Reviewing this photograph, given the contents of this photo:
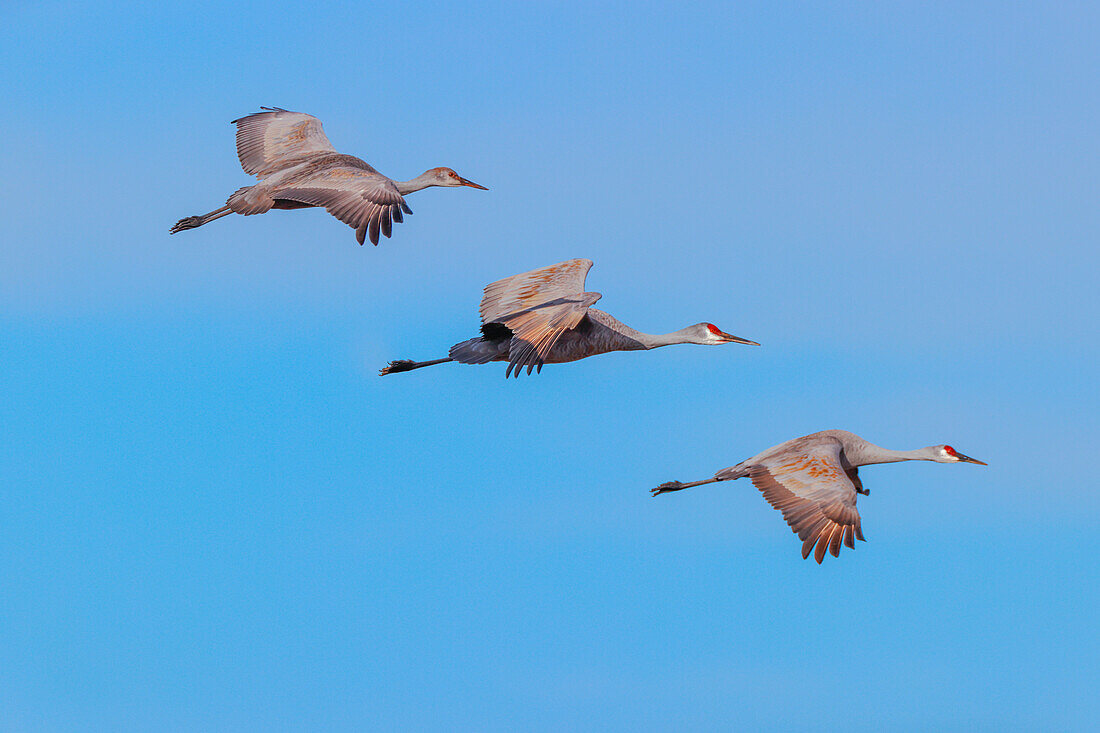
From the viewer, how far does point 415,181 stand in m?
20.1

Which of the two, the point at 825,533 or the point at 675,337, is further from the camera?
the point at 675,337

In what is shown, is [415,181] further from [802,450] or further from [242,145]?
[802,450]

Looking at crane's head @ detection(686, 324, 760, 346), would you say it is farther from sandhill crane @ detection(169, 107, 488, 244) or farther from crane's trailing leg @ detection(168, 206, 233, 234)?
crane's trailing leg @ detection(168, 206, 233, 234)

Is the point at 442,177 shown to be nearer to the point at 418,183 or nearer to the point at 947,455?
the point at 418,183

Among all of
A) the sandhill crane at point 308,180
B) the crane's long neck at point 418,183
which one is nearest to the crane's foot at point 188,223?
the sandhill crane at point 308,180

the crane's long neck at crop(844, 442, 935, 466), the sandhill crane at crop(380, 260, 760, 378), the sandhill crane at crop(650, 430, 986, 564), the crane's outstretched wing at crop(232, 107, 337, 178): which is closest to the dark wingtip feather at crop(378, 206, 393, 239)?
the sandhill crane at crop(380, 260, 760, 378)

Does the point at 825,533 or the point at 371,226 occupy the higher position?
the point at 371,226

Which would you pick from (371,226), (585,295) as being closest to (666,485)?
(585,295)

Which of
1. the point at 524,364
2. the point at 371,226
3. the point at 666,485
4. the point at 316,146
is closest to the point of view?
the point at 524,364

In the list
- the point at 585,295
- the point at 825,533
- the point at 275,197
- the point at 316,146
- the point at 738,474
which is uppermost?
the point at 316,146

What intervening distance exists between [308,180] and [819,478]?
6.87 meters

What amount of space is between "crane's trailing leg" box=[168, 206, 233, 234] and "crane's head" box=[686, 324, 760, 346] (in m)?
5.76

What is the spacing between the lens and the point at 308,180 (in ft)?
57.4

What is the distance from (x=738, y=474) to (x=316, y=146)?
23.7 ft
